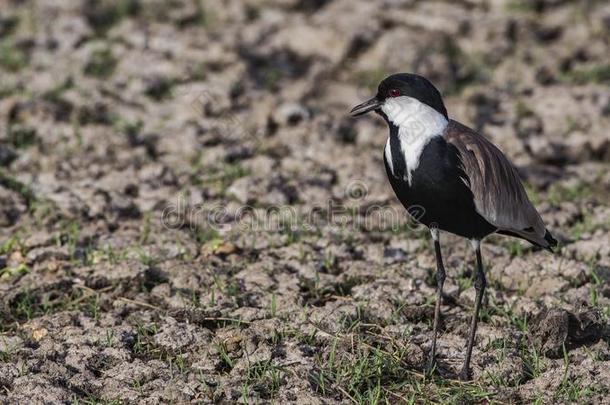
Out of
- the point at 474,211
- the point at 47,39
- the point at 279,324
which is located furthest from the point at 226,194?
the point at 47,39

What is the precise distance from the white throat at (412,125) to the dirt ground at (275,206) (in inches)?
32.7

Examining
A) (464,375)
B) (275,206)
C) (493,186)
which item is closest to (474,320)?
(464,375)

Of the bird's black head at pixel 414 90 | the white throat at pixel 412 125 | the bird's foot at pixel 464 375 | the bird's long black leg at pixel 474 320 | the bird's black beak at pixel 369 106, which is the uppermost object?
the bird's black head at pixel 414 90

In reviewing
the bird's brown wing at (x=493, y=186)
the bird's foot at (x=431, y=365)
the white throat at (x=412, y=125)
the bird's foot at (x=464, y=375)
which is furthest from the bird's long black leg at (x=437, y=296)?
the white throat at (x=412, y=125)

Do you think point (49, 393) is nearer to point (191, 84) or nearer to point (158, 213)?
point (158, 213)

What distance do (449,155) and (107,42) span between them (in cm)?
415

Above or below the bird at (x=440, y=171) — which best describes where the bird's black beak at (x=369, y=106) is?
above

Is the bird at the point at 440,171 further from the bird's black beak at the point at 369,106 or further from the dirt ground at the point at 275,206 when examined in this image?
the dirt ground at the point at 275,206

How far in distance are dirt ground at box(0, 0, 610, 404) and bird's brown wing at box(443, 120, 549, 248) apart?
0.42m

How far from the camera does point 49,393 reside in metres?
3.74

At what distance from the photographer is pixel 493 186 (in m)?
4.17

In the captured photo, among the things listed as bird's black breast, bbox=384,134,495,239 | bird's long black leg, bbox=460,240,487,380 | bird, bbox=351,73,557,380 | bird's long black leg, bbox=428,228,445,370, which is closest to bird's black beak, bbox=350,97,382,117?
bird, bbox=351,73,557,380

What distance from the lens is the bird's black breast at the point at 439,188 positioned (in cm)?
395

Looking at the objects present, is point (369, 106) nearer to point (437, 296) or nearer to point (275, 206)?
point (437, 296)
